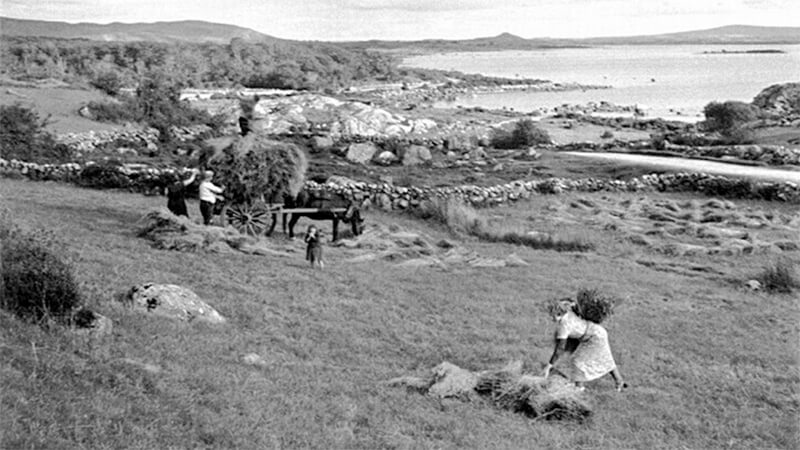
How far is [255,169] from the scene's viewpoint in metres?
20.8

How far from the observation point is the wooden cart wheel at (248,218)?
20578 millimetres

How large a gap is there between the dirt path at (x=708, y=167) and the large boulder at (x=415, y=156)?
8.28m

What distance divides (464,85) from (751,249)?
94574 millimetres

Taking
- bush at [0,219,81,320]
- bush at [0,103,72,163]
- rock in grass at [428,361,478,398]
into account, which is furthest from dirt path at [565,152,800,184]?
bush at [0,219,81,320]

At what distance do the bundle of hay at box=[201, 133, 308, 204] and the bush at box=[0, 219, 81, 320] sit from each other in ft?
34.1

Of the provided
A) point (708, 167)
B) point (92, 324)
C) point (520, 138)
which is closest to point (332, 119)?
point (520, 138)

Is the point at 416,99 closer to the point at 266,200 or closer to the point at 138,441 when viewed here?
the point at 266,200

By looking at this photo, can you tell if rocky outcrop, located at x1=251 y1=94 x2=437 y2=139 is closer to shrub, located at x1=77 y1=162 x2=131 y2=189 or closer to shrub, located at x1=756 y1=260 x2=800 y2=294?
shrub, located at x1=77 y1=162 x2=131 y2=189

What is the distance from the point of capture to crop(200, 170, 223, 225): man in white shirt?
760 inches

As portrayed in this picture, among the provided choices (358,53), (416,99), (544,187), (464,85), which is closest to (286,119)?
(544,187)

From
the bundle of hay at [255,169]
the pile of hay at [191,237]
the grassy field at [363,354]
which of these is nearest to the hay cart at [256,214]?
the bundle of hay at [255,169]

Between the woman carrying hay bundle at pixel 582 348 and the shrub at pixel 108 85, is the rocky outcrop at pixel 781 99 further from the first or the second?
the woman carrying hay bundle at pixel 582 348

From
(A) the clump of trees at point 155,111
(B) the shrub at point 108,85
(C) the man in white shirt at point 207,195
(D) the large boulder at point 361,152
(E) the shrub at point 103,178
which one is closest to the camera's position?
(C) the man in white shirt at point 207,195

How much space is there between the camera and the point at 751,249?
75.9ft
